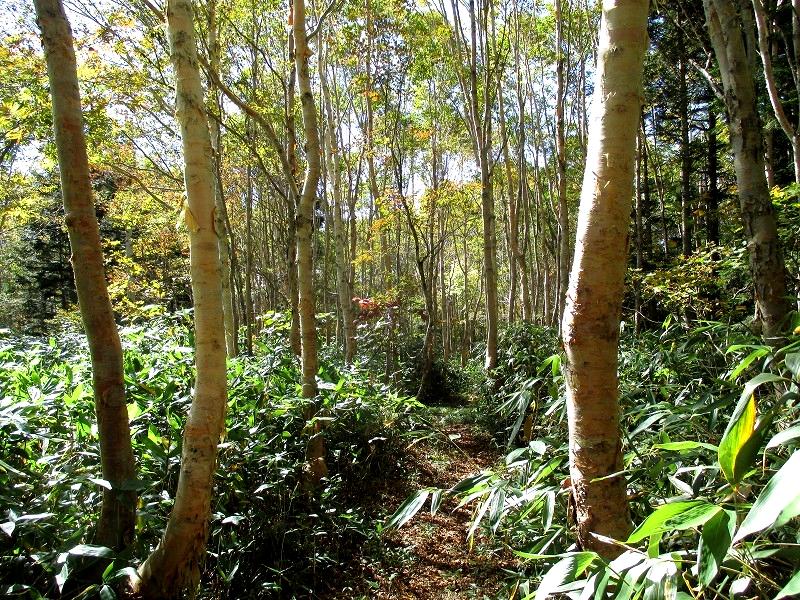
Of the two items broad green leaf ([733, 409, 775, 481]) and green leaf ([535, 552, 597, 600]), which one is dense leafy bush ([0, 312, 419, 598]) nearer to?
green leaf ([535, 552, 597, 600])

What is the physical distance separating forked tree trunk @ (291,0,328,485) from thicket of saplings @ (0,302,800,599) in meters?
0.16

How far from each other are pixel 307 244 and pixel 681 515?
3687 millimetres

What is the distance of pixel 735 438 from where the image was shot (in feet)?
2.52

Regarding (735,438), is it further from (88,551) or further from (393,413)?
(393,413)

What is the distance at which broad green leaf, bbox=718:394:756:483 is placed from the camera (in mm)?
747

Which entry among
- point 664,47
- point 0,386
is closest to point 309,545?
point 0,386

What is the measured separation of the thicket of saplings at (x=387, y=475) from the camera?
0.81 meters

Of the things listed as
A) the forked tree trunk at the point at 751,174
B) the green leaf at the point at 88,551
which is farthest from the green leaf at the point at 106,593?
the forked tree trunk at the point at 751,174

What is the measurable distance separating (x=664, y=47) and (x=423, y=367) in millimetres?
8643

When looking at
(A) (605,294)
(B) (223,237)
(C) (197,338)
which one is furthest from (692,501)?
(B) (223,237)

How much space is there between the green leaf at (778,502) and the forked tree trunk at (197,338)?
2091 millimetres

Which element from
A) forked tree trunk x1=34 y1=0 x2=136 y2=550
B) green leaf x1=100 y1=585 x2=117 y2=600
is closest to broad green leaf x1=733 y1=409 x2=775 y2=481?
green leaf x1=100 y1=585 x2=117 y2=600

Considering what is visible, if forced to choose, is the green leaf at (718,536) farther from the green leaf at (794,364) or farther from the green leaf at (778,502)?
the green leaf at (794,364)

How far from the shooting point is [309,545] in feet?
10.8
